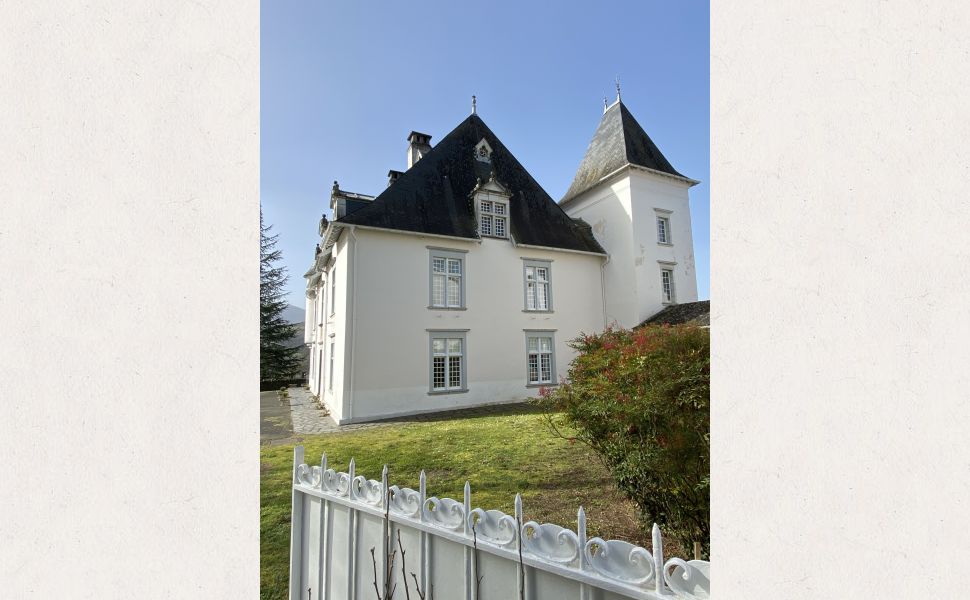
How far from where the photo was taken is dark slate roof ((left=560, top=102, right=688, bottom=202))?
17547mm

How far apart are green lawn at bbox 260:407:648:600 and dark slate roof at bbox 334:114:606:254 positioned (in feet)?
22.2

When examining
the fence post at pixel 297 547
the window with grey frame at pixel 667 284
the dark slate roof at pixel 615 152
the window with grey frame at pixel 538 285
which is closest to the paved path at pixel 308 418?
the window with grey frame at pixel 538 285

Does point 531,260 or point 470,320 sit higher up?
point 531,260

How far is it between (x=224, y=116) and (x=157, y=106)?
0.63ft

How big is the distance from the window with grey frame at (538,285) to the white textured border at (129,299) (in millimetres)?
14347

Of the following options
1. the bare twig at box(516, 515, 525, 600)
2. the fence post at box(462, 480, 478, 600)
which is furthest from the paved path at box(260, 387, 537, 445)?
the bare twig at box(516, 515, 525, 600)

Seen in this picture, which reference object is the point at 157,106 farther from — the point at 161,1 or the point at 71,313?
the point at 71,313

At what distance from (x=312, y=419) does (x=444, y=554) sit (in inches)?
503

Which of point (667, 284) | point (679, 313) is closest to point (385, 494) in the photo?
point (679, 313)

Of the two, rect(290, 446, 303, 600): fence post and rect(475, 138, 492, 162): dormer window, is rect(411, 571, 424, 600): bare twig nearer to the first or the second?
rect(290, 446, 303, 600): fence post

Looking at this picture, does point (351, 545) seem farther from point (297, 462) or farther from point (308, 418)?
point (308, 418)
